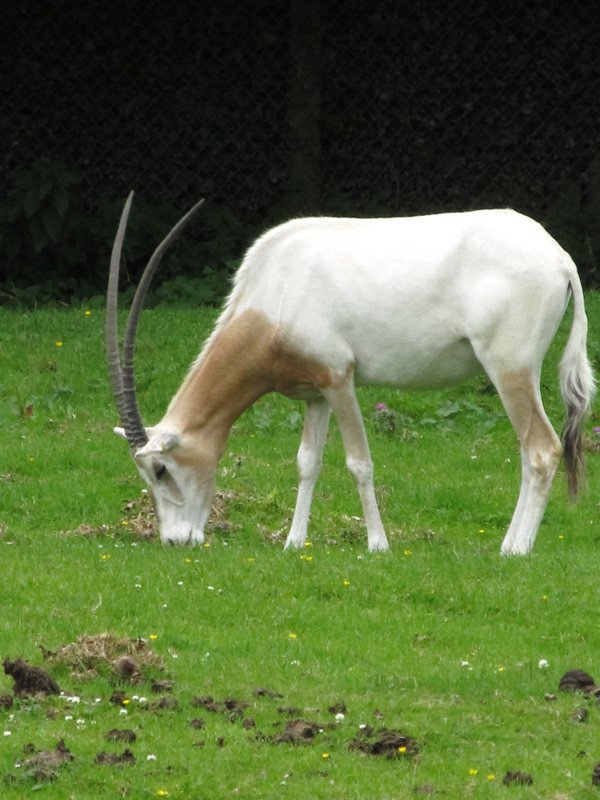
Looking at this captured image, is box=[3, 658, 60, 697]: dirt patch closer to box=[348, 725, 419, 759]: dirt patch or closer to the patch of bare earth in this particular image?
box=[348, 725, 419, 759]: dirt patch

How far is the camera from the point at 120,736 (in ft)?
16.0

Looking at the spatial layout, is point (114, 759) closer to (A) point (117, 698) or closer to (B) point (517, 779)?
(A) point (117, 698)

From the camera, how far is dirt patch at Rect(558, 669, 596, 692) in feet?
17.6

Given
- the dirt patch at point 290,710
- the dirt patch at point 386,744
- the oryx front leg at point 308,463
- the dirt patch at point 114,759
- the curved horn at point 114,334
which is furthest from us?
the oryx front leg at point 308,463

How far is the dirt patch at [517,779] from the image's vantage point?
4.56 meters

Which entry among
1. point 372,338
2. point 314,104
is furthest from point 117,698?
point 314,104

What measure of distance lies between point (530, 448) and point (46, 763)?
148 inches

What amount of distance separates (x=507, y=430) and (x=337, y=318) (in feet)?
11.4

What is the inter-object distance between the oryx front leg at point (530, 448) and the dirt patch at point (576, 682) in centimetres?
214

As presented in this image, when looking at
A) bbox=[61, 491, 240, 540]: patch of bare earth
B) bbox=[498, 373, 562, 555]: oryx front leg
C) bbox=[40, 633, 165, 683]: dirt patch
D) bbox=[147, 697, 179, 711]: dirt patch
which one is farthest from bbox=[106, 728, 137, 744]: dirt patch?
bbox=[61, 491, 240, 540]: patch of bare earth

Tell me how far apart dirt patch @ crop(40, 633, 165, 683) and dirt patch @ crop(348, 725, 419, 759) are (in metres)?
1.01

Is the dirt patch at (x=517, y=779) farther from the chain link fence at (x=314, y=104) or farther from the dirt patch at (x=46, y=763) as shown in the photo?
the chain link fence at (x=314, y=104)

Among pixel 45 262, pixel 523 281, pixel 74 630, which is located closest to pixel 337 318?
pixel 523 281

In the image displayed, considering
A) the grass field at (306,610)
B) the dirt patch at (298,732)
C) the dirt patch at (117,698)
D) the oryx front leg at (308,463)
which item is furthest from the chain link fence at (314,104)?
the dirt patch at (298,732)
